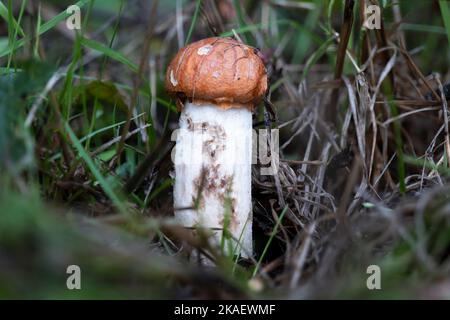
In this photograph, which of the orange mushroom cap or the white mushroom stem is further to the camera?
the white mushroom stem

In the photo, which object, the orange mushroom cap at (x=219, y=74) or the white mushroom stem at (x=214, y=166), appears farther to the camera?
the white mushroom stem at (x=214, y=166)

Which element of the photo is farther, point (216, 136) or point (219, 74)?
point (216, 136)

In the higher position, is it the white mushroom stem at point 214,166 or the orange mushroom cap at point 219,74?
the orange mushroom cap at point 219,74

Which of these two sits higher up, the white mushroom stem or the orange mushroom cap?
the orange mushroom cap

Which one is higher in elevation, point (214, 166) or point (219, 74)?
point (219, 74)

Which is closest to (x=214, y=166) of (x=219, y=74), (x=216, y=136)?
(x=216, y=136)

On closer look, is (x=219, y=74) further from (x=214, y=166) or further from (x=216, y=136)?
(x=214, y=166)
